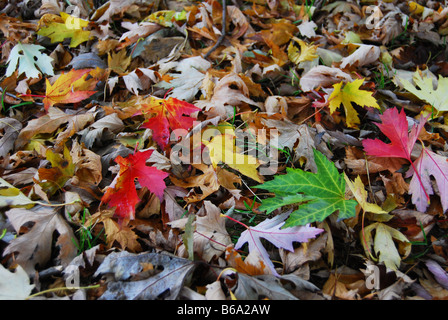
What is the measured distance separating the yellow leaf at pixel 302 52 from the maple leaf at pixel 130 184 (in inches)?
47.7

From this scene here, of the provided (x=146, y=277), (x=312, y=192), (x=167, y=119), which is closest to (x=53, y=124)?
(x=167, y=119)

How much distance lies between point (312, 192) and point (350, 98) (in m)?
0.72

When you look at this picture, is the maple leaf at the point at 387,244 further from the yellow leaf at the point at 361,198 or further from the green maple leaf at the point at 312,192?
Result: the green maple leaf at the point at 312,192

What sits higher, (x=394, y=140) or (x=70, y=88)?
(x=70, y=88)

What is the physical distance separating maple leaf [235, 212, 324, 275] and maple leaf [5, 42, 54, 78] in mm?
1629

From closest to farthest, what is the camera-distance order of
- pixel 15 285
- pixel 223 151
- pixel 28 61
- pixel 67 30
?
pixel 15 285 < pixel 223 151 < pixel 28 61 < pixel 67 30

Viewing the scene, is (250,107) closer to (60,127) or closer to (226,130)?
(226,130)

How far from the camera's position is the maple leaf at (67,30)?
222 cm

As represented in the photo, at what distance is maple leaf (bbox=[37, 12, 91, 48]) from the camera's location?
2.22 meters

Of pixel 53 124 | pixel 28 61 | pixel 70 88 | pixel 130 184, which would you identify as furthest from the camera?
pixel 28 61

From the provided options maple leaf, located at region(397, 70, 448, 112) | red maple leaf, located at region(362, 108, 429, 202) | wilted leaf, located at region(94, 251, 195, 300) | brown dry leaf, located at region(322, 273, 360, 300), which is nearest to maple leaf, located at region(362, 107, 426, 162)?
red maple leaf, located at region(362, 108, 429, 202)

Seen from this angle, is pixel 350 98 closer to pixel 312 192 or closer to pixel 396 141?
pixel 396 141

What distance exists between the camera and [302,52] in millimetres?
2047

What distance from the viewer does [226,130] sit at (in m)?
1.63
